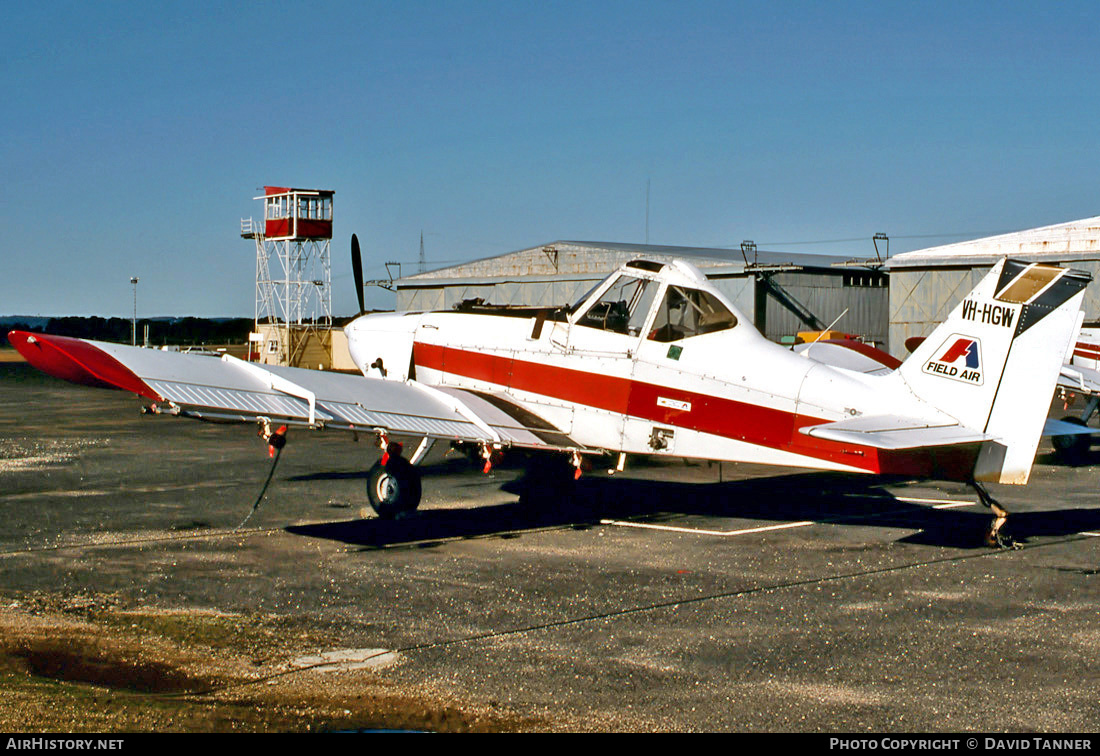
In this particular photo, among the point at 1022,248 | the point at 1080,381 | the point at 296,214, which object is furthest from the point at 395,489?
the point at 296,214

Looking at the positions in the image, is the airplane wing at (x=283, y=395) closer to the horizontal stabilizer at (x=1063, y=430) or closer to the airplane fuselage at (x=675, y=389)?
the airplane fuselage at (x=675, y=389)

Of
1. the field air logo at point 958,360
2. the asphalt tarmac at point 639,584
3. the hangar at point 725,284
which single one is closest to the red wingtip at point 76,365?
the asphalt tarmac at point 639,584

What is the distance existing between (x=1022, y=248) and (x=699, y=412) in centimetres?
3225

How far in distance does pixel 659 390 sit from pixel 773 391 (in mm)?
1262

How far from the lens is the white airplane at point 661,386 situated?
362 inches

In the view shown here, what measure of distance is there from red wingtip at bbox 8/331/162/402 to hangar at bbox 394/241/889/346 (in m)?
30.8

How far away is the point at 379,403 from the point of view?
1098 cm

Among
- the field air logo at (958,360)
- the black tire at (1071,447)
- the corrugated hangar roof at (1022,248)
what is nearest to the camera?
the field air logo at (958,360)

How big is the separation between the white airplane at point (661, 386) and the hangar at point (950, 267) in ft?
91.3

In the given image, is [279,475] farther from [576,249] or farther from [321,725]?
[576,249]

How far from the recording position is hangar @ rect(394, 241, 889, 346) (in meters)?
40.2

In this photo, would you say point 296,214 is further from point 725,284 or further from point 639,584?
point 639,584

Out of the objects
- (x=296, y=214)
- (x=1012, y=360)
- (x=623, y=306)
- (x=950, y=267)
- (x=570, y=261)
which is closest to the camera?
(x=1012, y=360)

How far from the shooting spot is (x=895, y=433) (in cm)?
900
